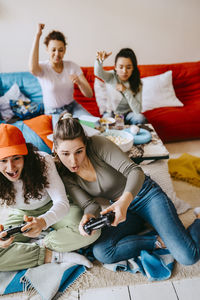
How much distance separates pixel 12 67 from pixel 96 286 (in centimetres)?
256

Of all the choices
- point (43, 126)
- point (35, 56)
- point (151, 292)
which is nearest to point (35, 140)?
point (43, 126)

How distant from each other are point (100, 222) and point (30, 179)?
1.35 feet

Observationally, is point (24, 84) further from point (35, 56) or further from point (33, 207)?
point (33, 207)

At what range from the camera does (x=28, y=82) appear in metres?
2.66

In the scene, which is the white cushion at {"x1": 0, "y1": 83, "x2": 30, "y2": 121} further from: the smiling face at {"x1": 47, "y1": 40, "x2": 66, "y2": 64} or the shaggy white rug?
the shaggy white rug

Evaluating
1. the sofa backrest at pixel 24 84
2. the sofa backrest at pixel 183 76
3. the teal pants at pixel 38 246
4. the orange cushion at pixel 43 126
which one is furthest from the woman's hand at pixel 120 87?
the teal pants at pixel 38 246

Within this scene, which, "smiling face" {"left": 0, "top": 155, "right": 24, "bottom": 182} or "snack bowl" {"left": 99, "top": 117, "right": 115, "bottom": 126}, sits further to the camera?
"snack bowl" {"left": 99, "top": 117, "right": 115, "bottom": 126}

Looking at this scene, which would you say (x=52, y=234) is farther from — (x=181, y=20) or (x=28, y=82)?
(x=181, y=20)

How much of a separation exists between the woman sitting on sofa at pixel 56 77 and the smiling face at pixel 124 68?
1.14 ft

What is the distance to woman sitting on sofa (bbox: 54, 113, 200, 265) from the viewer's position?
116 cm

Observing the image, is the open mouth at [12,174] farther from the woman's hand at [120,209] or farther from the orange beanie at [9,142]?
the woman's hand at [120,209]

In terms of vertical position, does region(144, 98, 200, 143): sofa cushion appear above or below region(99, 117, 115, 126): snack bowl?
below

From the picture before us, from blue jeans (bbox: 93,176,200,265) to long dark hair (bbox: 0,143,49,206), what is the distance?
18.1 inches

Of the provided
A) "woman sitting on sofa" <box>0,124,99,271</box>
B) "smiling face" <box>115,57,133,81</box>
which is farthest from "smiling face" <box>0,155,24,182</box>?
"smiling face" <box>115,57,133,81</box>
